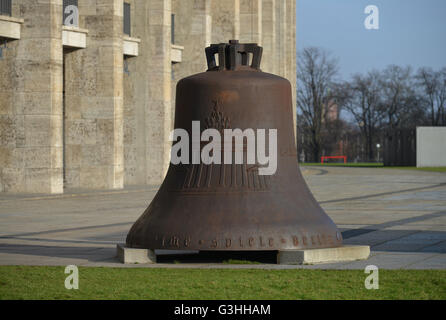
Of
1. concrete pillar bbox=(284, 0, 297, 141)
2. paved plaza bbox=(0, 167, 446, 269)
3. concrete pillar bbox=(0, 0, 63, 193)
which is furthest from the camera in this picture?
concrete pillar bbox=(284, 0, 297, 141)

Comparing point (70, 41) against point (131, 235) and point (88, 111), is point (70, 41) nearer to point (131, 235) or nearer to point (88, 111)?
point (88, 111)

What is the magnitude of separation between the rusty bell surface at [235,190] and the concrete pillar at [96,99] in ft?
71.5

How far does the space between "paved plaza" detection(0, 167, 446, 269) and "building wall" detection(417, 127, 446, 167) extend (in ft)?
136

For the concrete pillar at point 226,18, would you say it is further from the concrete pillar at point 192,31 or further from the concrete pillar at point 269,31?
the concrete pillar at point 269,31

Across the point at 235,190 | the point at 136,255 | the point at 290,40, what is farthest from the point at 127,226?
the point at 290,40

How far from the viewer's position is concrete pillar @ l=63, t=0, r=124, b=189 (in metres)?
32.3

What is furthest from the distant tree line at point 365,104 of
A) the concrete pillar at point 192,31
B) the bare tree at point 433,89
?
the concrete pillar at point 192,31

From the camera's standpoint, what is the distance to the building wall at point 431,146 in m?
69.2

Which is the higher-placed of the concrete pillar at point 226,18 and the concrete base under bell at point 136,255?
the concrete pillar at point 226,18

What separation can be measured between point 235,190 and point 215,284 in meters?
1.97

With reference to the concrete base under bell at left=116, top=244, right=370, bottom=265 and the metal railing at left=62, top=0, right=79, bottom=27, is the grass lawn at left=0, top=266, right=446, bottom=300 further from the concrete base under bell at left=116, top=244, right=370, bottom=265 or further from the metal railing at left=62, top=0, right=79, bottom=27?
the metal railing at left=62, top=0, right=79, bottom=27

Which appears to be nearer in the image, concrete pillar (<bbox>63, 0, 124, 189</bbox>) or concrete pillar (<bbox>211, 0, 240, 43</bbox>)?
concrete pillar (<bbox>63, 0, 124, 189</bbox>)

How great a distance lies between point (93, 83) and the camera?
32500 millimetres


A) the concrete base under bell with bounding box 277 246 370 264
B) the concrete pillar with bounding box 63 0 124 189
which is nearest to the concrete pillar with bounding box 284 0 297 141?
the concrete pillar with bounding box 63 0 124 189
